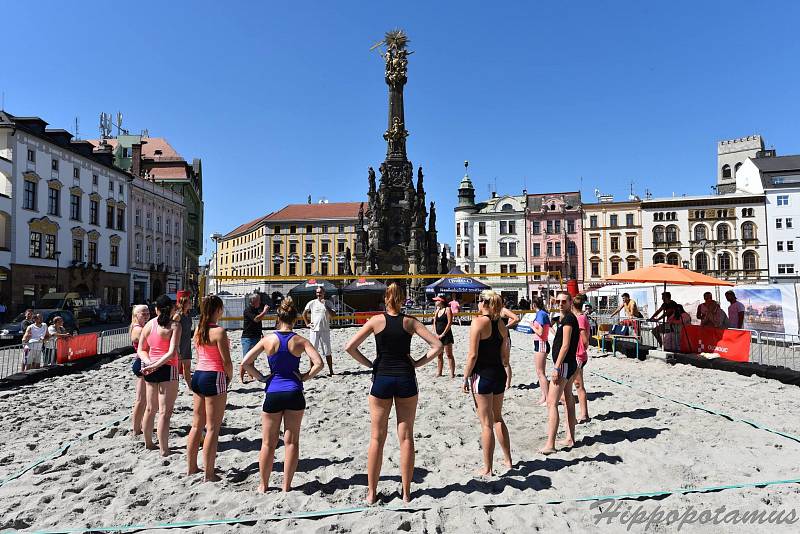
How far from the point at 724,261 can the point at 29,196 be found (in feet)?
196

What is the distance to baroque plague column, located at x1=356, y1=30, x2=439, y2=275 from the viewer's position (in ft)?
118

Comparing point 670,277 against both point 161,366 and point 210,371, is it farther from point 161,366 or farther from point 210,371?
point 161,366

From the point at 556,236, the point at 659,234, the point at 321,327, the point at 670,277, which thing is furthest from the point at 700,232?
the point at 321,327

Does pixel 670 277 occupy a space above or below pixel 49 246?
below

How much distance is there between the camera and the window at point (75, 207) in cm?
3521

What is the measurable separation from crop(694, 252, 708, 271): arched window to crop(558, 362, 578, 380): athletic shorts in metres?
54.2

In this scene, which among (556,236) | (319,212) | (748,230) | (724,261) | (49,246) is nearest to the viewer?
(49,246)

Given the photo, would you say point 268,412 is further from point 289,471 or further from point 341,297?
point 341,297

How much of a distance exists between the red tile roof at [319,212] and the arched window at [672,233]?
130 ft

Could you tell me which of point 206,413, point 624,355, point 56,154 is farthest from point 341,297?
point 56,154

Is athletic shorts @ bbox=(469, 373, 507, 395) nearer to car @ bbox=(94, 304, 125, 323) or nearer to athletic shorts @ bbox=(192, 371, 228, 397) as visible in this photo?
athletic shorts @ bbox=(192, 371, 228, 397)

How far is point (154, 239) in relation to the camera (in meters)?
46.4

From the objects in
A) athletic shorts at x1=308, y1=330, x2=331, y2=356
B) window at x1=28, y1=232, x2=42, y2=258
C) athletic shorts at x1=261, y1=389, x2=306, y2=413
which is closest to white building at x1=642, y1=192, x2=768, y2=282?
athletic shorts at x1=308, y1=330, x2=331, y2=356

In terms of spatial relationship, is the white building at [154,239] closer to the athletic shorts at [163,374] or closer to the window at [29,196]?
the window at [29,196]
